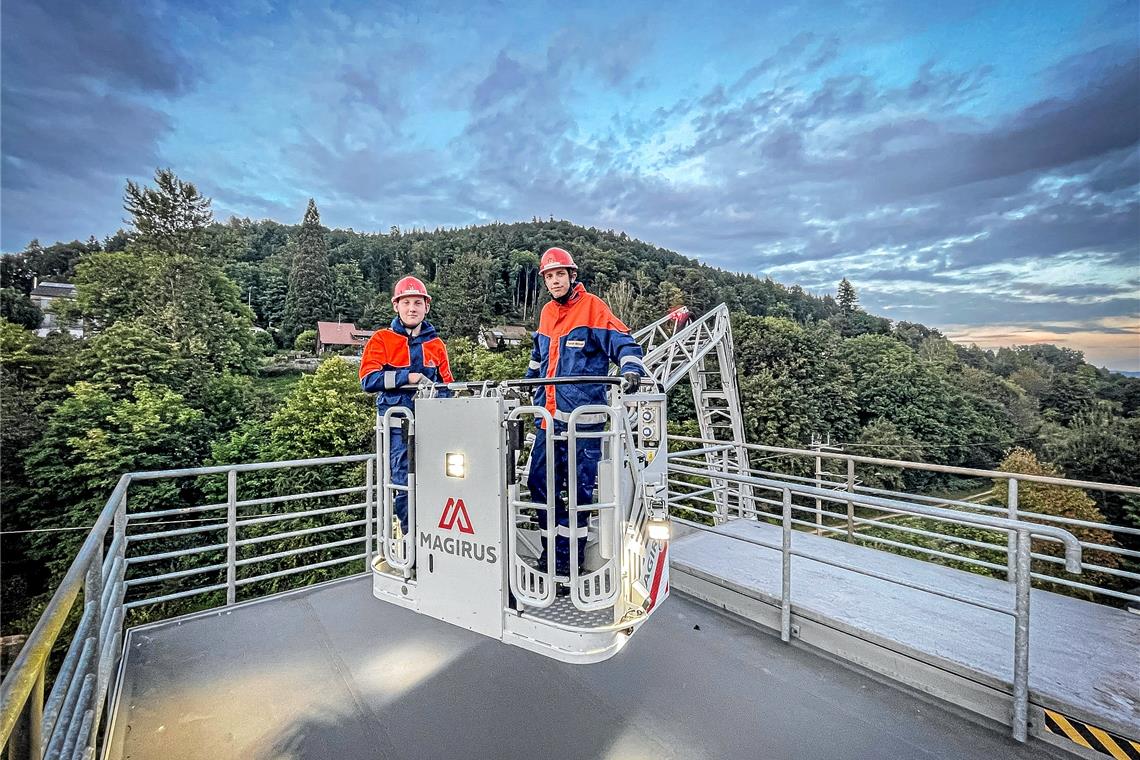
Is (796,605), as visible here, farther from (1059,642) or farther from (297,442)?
(297,442)

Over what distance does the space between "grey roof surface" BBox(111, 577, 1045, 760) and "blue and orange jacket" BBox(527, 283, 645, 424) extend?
59.5 inches

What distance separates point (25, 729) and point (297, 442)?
19.5 m

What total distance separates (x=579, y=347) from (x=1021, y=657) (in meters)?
2.65

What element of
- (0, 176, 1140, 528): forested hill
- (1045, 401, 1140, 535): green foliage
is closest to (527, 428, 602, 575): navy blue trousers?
(0, 176, 1140, 528): forested hill

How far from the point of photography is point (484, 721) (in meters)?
2.56

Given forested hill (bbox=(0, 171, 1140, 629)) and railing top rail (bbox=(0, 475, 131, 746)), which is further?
forested hill (bbox=(0, 171, 1140, 629))

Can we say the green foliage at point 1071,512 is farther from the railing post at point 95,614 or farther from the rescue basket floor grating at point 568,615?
the railing post at point 95,614

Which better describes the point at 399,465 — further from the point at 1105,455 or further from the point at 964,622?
the point at 1105,455

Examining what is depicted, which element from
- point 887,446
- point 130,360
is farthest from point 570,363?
point 887,446

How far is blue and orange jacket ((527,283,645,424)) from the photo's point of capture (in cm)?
290

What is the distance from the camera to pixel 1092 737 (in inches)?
94.2

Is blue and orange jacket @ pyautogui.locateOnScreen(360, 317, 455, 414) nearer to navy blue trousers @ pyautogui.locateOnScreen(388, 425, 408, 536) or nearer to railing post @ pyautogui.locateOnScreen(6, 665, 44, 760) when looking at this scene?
navy blue trousers @ pyautogui.locateOnScreen(388, 425, 408, 536)

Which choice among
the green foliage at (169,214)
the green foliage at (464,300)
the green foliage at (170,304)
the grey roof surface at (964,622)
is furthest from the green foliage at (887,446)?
the green foliage at (169,214)

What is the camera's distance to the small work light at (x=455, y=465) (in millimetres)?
2459
